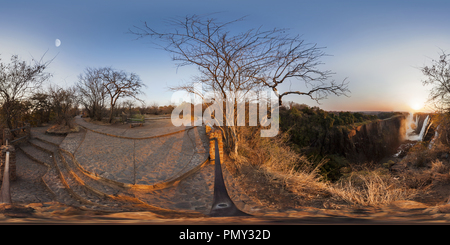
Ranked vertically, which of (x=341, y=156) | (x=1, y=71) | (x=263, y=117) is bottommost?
(x=341, y=156)

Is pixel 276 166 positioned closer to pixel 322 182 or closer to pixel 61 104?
pixel 322 182

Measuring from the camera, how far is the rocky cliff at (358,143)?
1128cm

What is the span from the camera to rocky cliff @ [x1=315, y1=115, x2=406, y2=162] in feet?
37.0

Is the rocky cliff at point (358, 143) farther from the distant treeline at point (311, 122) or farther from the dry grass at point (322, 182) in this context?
the dry grass at point (322, 182)

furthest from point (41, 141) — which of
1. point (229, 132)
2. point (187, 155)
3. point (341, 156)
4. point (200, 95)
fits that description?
point (341, 156)

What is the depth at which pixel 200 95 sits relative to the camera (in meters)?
6.50

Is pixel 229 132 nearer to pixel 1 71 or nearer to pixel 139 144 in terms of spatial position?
pixel 139 144

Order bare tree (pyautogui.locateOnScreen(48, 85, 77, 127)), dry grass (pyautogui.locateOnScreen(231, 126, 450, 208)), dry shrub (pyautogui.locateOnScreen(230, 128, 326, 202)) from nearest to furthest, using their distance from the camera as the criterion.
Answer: dry grass (pyautogui.locateOnScreen(231, 126, 450, 208)) < dry shrub (pyautogui.locateOnScreen(230, 128, 326, 202)) < bare tree (pyautogui.locateOnScreen(48, 85, 77, 127))

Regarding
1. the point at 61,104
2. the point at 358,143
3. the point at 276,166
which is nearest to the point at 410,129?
the point at 358,143

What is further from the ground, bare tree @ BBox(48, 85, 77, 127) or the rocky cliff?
bare tree @ BBox(48, 85, 77, 127)

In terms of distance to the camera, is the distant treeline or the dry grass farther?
the distant treeline

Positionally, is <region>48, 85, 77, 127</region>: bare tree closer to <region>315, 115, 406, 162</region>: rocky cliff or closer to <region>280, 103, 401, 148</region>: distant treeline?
<region>280, 103, 401, 148</region>: distant treeline

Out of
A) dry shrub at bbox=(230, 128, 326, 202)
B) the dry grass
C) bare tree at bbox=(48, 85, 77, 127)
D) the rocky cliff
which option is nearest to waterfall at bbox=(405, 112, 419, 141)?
the rocky cliff
